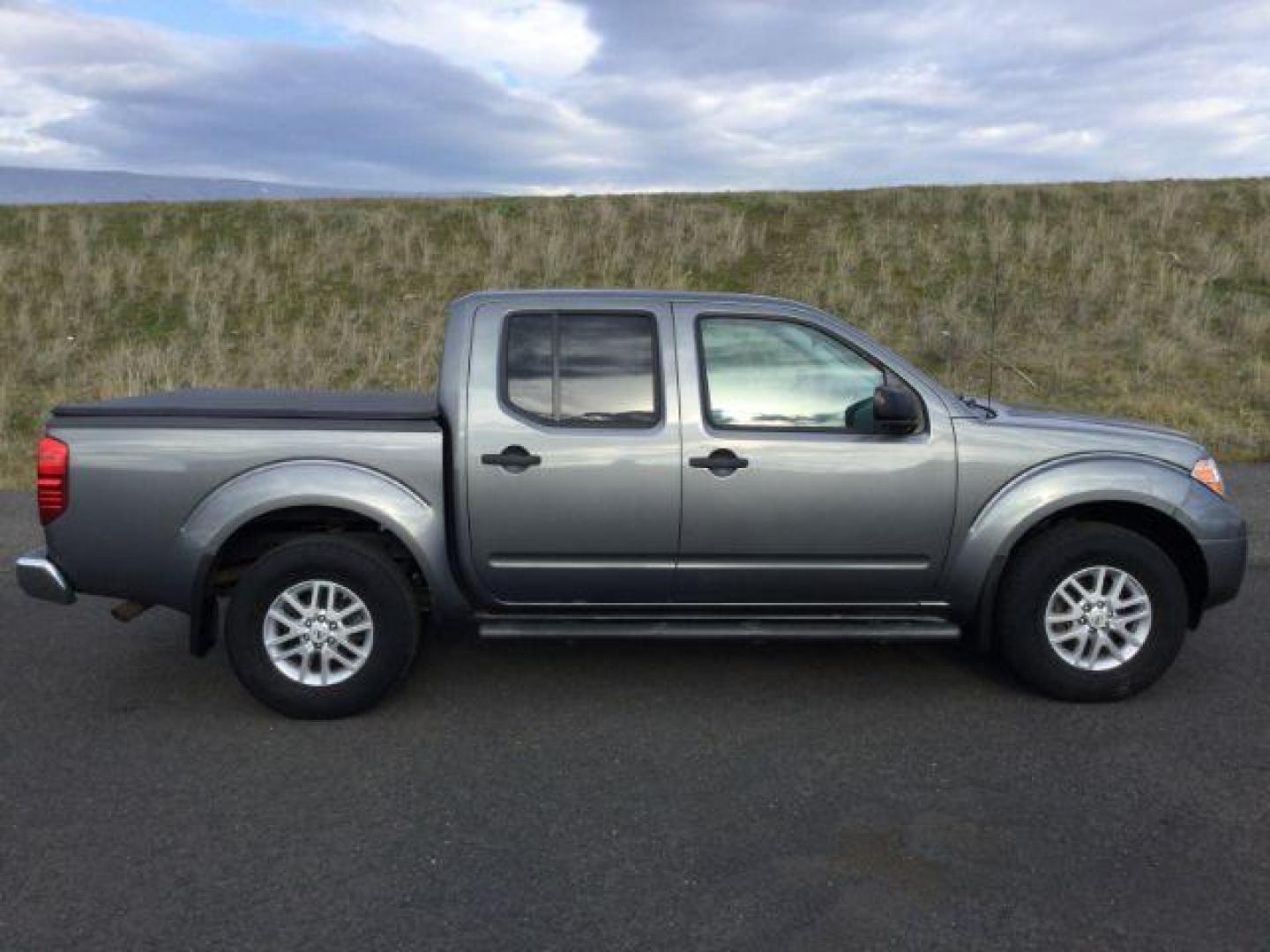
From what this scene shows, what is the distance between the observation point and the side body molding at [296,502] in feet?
14.9

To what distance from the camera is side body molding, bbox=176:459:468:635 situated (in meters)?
4.55

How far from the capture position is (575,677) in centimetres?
520

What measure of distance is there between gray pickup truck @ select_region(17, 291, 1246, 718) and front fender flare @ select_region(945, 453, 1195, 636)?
0.01m

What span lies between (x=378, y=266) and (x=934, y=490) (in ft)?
54.8

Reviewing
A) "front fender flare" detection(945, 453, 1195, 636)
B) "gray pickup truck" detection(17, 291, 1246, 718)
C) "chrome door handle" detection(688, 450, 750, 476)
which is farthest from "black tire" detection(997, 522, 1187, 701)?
"chrome door handle" detection(688, 450, 750, 476)

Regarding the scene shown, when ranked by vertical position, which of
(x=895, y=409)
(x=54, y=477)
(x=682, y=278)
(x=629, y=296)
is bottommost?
(x=54, y=477)

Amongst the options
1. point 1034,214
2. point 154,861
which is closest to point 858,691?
point 154,861

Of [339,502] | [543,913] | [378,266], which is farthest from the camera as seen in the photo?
[378,266]

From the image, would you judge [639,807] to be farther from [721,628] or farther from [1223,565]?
[1223,565]

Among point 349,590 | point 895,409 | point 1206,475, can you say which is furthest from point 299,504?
point 1206,475

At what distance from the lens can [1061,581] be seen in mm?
4762

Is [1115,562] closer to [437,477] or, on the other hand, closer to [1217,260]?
[437,477]

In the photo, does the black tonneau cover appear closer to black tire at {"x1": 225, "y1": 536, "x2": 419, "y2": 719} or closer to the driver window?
black tire at {"x1": 225, "y1": 536, "x2": 419, "y2": 719}

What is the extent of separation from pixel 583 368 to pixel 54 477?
7.43 feet
